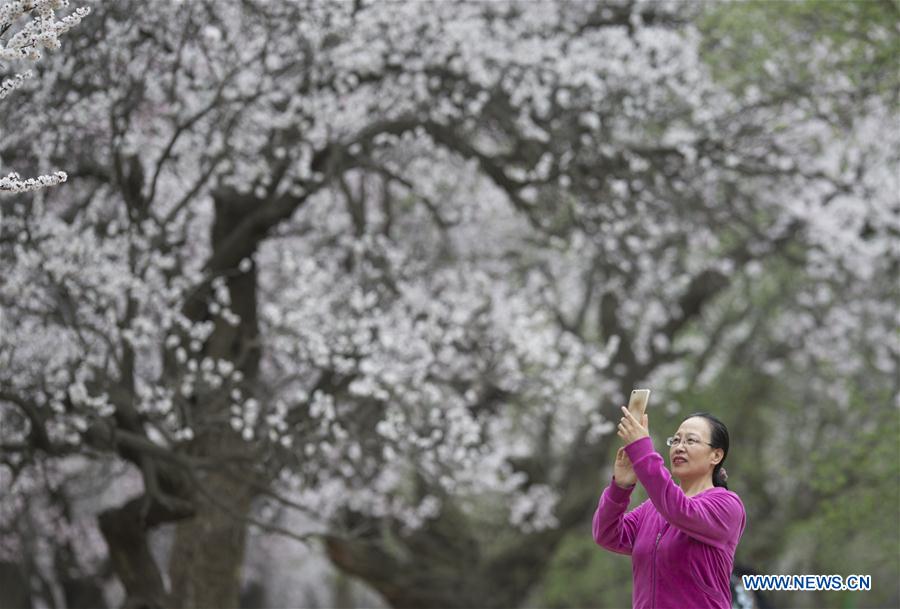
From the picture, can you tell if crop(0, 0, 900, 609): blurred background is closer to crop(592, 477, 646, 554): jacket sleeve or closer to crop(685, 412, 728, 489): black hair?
crop(592, 477, 646, 554): jacket sleeve

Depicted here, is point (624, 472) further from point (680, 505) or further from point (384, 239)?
point (384, 239)

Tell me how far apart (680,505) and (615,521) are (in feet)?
1.59

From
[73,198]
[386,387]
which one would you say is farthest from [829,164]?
[73,198]

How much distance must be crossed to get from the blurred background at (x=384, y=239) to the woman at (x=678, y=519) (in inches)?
174

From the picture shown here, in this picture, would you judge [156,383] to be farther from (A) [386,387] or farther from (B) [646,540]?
(B) [646,540]

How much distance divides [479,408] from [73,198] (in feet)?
16.5

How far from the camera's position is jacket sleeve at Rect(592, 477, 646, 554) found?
447cm

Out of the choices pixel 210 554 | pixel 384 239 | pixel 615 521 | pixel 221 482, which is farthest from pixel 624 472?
pixel 384 239

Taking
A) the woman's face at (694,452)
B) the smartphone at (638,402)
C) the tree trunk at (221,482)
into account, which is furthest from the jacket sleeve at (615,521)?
the tree trunk at (221,482)

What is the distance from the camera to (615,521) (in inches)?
178

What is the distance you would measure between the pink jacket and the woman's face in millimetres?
107

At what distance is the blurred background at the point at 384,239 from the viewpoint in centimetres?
917

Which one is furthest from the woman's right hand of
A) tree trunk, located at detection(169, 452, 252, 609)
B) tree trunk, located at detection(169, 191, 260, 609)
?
tree trunk, located at detection(169, 452, 252, 609)

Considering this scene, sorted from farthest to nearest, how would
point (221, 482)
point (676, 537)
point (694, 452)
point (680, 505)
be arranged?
point (221, 482) < point (694, 452) < point (676, 537) < point (680, 505)
